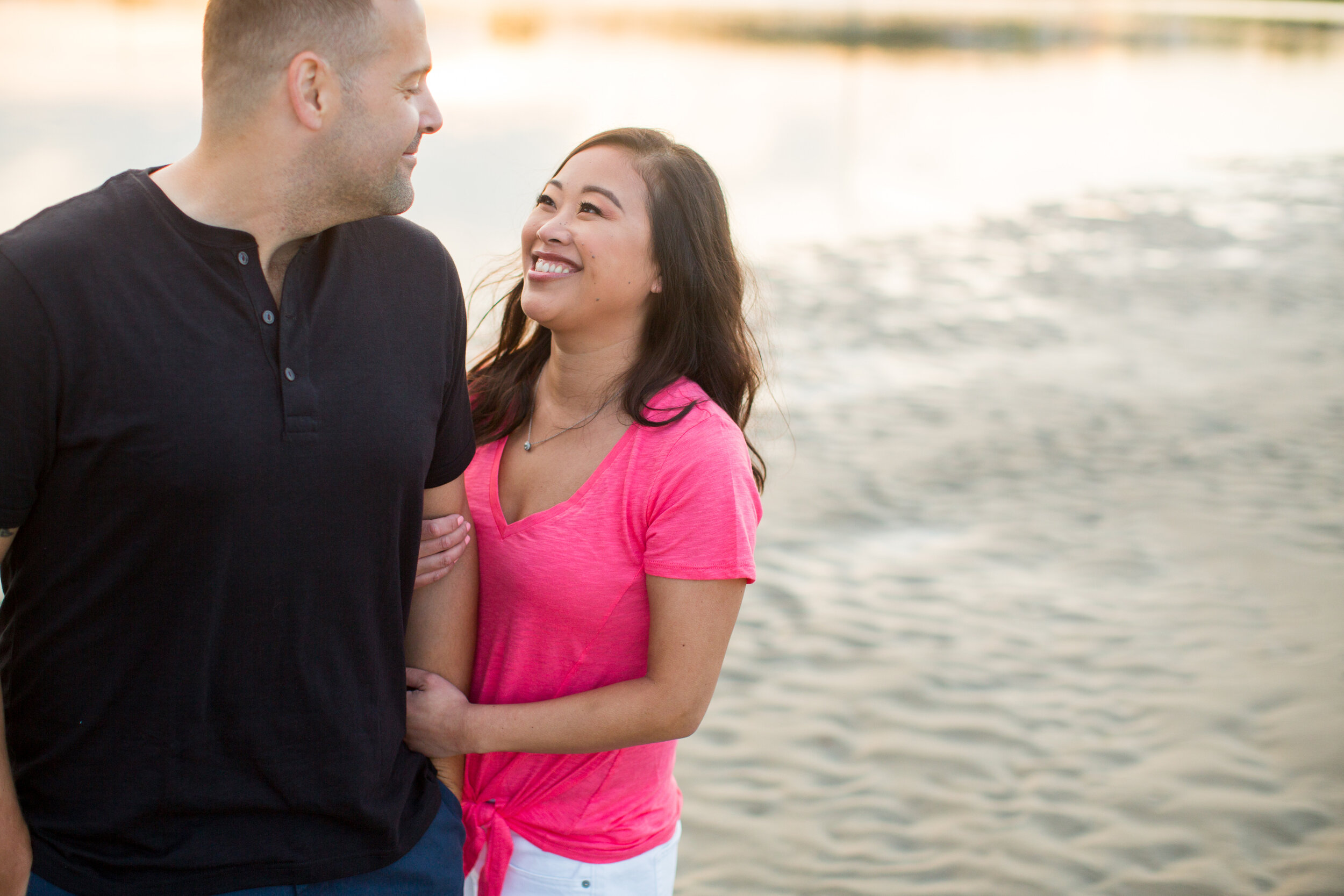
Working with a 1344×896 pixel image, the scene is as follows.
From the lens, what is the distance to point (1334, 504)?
7164 mm

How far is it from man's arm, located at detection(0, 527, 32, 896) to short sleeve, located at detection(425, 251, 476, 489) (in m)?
0.69

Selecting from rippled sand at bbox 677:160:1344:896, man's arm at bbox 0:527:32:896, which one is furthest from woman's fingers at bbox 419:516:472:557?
rippled sand at bbox 677:160:1344:896

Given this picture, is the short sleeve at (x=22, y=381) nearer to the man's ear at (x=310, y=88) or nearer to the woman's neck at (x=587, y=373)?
the man's ear at (x=310, y=88)

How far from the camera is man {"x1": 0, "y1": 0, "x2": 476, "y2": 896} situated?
1722mm

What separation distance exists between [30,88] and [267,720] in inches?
833

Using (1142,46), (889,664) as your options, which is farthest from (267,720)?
(1142,46)

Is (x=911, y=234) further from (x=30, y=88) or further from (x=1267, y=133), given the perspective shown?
(x=30, y=88)

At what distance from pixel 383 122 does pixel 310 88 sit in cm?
11

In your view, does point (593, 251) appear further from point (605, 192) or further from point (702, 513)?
point (702, 513)

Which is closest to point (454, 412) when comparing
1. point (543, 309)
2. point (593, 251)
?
point (543, 309)

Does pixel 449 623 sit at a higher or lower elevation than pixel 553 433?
lower

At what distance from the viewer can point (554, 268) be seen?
8.02 ft

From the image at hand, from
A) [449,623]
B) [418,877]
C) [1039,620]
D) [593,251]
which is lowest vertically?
[1039,620]

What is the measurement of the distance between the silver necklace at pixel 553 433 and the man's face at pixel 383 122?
615mm
